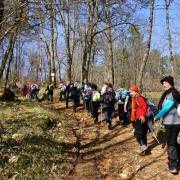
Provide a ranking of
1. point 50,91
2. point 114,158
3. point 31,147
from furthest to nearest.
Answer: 1. point 50,91
2. point 114,158
3. point 31,147

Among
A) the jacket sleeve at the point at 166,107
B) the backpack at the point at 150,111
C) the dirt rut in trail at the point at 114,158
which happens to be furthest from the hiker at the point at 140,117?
the jacket sleeve at the point at 166,107

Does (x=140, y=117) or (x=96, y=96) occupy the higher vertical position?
(x=96, y=96)

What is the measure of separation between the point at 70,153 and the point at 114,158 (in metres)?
1.27

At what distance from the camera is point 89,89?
17.9 m

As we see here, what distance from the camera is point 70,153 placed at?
1025cm

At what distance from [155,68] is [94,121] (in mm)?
58781

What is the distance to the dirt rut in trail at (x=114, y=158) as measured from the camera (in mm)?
8438

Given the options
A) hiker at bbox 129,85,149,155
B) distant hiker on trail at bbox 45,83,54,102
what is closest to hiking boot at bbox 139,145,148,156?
hiker at bbox 129,85,149,155

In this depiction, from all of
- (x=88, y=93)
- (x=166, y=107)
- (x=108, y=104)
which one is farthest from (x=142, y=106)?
(x=88, y=93)

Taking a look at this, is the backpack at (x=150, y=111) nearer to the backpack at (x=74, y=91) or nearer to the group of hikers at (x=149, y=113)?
the group of hikers at (x=149, y=113)

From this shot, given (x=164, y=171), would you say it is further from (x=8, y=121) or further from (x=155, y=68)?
(x=155, y=68)

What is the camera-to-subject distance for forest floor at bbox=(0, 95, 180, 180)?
8.36m

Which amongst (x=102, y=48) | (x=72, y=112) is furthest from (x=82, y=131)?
(x=102, y=48)

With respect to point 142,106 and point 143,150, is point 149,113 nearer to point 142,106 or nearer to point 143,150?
point 142,106
